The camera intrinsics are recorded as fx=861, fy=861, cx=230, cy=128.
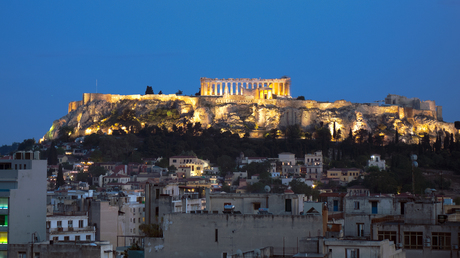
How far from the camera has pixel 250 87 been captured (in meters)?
153

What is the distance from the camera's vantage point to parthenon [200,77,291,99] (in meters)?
147

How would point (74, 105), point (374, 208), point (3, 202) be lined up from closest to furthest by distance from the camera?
point (374, 208) → point (3, 202) → point (74, 105)

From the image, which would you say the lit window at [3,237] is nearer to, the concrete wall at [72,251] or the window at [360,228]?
the concrete wall at [72,251]

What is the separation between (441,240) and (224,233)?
19.7 ft

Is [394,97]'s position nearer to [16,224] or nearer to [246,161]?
[246,161]

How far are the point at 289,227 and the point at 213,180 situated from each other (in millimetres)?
79266

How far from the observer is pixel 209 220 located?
24.2 metres

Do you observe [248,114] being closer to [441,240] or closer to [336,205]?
[336,205]

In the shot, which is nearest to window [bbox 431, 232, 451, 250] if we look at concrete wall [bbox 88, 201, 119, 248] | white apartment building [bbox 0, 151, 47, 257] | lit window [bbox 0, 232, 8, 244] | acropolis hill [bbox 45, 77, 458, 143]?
white apartment building [bbox 0, 151, 47, 257]

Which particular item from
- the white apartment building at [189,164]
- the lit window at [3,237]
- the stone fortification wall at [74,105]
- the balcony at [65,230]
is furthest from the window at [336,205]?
the stone fortification wall at [74,105]

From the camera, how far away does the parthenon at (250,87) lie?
146875 mm

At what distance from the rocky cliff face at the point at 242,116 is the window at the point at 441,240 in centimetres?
11078

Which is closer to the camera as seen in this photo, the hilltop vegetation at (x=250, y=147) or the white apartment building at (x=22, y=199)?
the white apartment building at (x=22, y=199)

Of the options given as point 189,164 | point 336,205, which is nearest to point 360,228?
point 336,205
